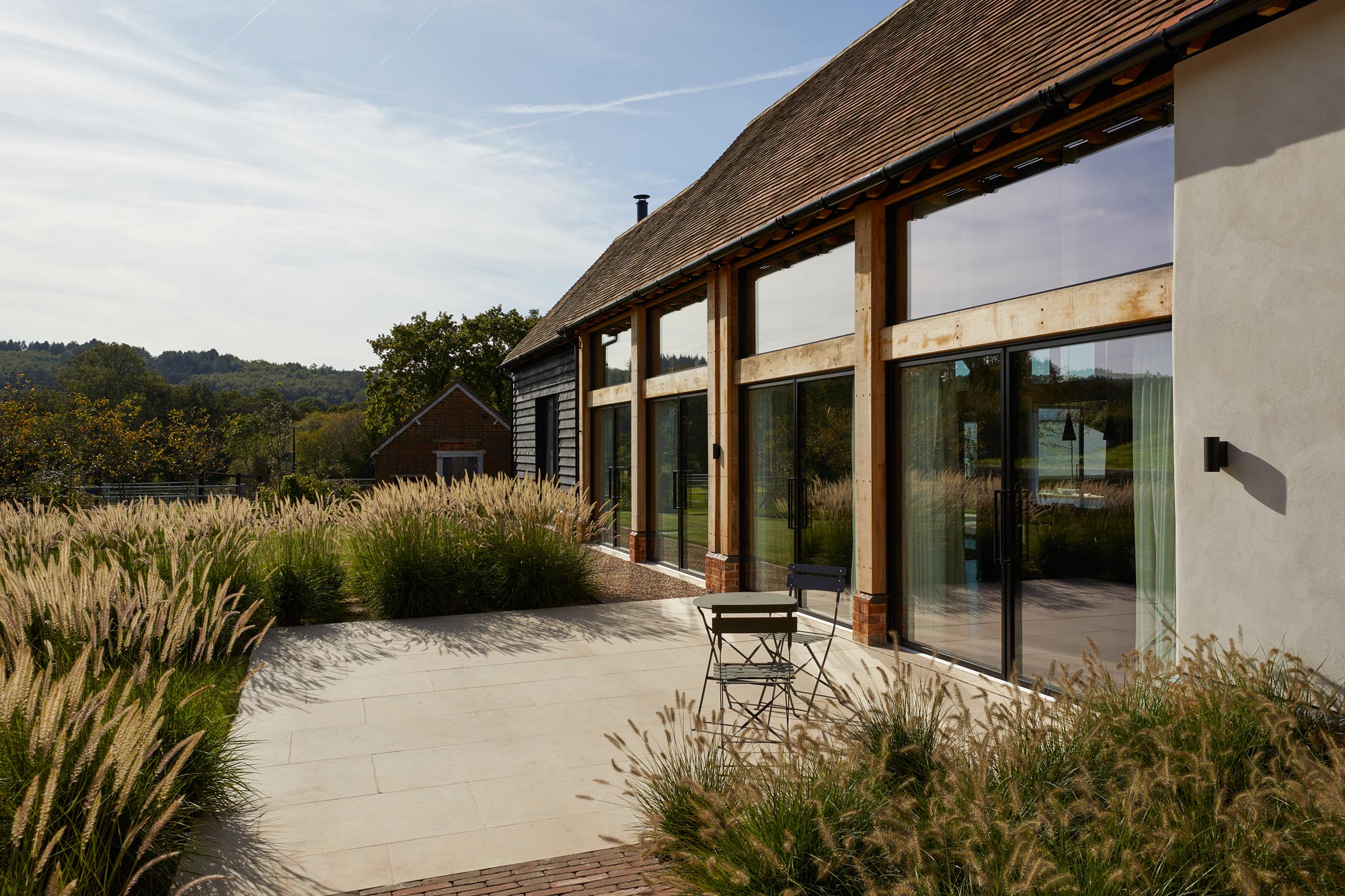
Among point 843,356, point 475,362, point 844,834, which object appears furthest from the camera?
point 475,362

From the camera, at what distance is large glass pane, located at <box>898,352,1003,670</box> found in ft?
20.3

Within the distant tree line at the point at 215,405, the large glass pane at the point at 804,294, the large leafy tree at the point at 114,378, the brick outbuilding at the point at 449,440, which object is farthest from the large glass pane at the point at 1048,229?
the large leafy tree at the point at 114,378

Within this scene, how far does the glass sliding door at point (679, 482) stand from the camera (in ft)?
35.9

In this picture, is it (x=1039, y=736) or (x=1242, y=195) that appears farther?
(x=1242, y=195)

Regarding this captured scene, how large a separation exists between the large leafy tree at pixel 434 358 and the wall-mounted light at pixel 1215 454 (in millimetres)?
43892

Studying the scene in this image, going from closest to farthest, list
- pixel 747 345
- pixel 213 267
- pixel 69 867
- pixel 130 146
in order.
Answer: pixel 69 867 < pixel 130 146 < pixel 747 345 < pixel 213 267

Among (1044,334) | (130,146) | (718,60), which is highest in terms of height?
(718,60)

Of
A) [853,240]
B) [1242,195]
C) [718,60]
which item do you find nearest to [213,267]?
[718,60]

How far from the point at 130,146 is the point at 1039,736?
387 inches

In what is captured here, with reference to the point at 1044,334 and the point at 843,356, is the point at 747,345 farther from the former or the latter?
the point at 1044,334

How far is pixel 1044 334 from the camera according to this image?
18.5ft

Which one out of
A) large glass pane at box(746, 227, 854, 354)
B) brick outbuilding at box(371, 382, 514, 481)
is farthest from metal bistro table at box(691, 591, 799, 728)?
brick outbuilding at box(371, 382, 514, 481)

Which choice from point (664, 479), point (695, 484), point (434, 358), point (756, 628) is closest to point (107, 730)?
point (756, 628)

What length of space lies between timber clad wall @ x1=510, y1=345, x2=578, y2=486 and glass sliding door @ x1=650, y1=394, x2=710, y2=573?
3.25m
